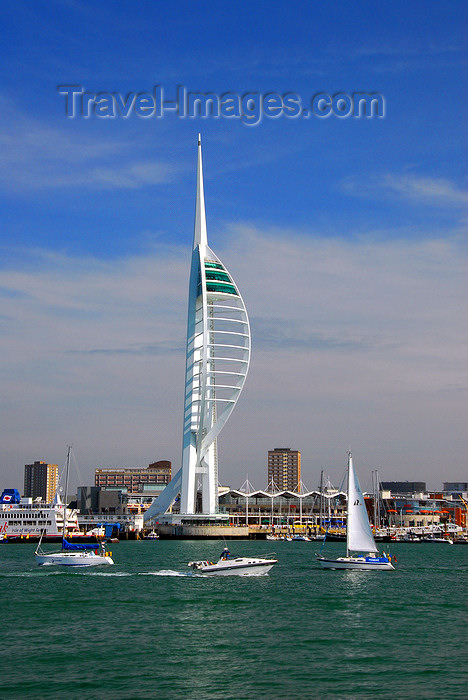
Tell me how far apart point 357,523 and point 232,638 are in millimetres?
26550

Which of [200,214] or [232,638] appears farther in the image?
[200,214]

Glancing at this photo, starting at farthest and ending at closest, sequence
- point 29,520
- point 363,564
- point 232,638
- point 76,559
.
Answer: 1. point 29,520
2. point 76,559
3. point 363,564
4. point 232,638

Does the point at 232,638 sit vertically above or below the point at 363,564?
below

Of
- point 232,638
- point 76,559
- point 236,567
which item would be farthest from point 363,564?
point 232,638

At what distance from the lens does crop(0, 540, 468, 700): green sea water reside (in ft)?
71.6

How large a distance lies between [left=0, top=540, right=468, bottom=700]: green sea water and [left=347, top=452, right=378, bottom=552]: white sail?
435 centimetres

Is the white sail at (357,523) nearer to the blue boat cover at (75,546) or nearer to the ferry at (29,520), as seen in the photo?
the blue boat cover at (75,546)

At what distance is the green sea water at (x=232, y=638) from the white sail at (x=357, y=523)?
435 cm

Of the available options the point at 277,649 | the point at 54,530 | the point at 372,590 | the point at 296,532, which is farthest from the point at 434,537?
the point at 277,649

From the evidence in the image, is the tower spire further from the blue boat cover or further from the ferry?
the blue boat cover

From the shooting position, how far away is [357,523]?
5391cm

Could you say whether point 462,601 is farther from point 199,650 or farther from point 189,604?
point 199,650

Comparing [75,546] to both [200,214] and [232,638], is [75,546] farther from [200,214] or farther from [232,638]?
[200,214]

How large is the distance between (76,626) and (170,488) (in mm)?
83842
